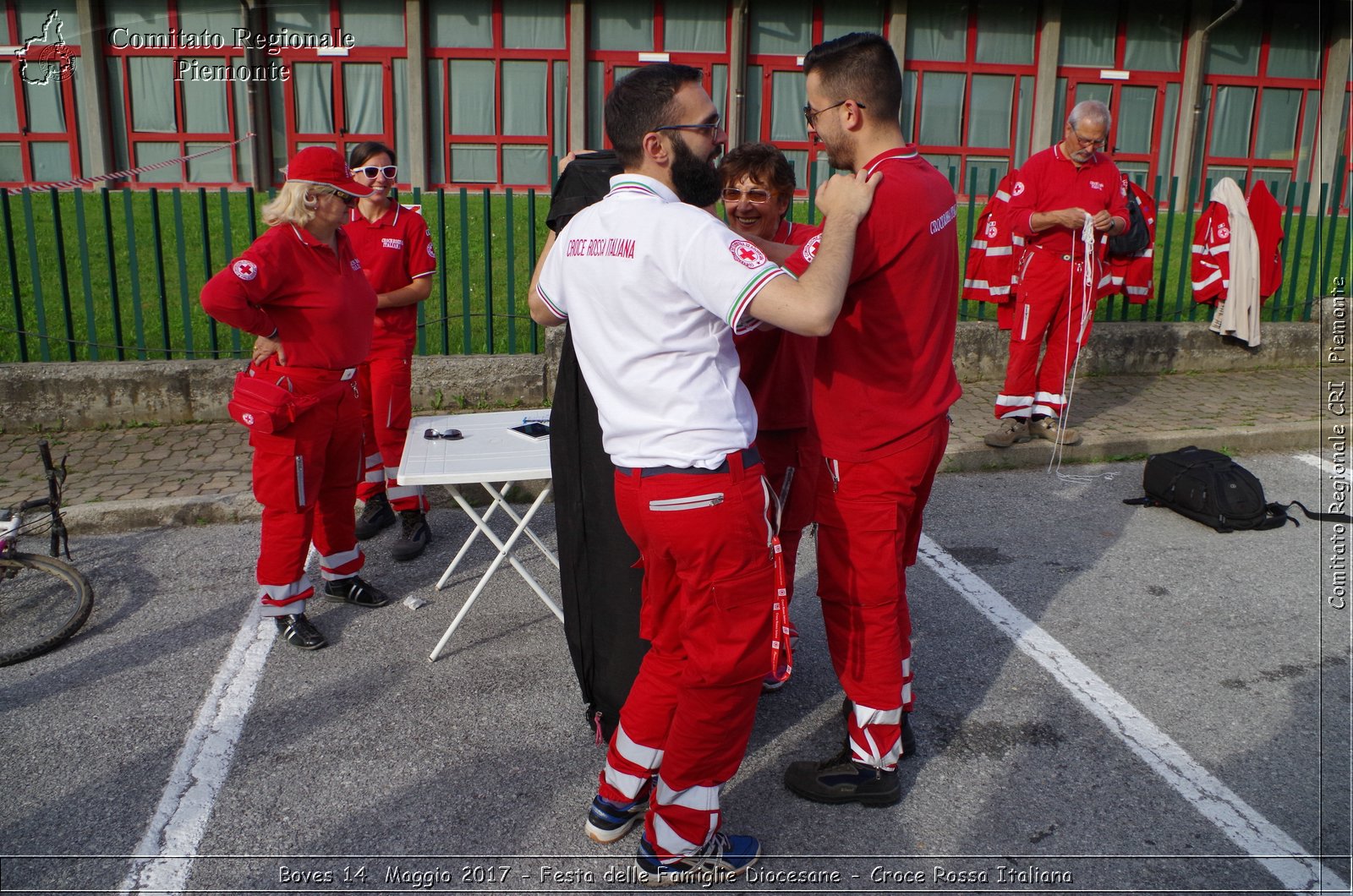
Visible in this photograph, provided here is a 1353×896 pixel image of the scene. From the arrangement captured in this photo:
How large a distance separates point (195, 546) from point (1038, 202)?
5574mm

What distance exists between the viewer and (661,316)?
8.05 feet

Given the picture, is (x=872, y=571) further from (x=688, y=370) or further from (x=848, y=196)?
(x=848, y=196)

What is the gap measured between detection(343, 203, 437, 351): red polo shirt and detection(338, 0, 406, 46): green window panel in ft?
45.7

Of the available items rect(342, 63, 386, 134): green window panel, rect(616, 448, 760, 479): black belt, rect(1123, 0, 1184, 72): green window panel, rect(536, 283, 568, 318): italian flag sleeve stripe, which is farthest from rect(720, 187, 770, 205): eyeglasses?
rect(1123, 0, 1184, 72): green window panel

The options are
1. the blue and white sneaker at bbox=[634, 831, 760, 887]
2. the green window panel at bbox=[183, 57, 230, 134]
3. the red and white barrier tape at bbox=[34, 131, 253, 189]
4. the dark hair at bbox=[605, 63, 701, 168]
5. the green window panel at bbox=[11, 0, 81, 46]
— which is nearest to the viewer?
the dark hair at bbox=[605, 63, 701, 168]

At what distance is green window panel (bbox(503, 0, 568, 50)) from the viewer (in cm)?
1802

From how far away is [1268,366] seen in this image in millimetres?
9070

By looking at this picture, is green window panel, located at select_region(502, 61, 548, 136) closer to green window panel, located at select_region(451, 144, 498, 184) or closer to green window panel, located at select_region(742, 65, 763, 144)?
green window panel, located at select_region(451, 144, 498, 184)

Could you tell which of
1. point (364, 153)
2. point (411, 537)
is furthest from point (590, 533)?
point (364, 153)

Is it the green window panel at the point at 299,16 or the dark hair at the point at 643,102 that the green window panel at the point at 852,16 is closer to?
the green window panel at the point at 299,16

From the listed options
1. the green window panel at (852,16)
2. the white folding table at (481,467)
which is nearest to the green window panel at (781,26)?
the green window panel at (852,16)

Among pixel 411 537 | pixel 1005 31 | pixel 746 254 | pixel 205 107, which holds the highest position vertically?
pixel 1005 31

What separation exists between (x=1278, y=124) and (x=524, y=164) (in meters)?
14.8

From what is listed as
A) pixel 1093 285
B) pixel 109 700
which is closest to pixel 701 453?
pixel 109 700
